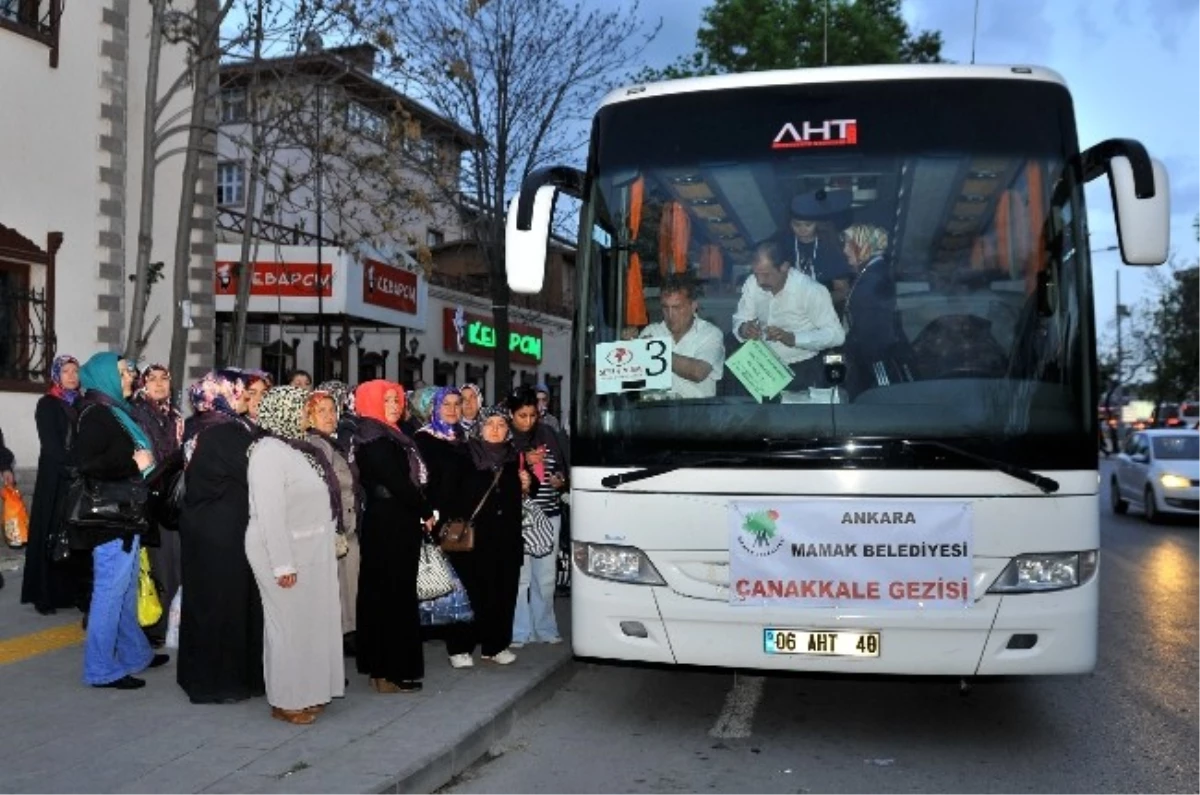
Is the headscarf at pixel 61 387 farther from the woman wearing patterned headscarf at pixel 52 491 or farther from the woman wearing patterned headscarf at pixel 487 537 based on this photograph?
the woman wearing patterned headscarf at pixel 487 537

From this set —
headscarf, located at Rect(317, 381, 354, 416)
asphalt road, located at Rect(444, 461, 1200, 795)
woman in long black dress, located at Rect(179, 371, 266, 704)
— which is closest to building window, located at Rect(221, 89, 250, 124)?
headscarf, located at Rect(317, 381, 354, 416)

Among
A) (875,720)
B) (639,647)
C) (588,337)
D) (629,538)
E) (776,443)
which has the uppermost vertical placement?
(588,337)

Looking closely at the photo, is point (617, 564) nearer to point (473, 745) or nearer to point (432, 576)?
point (473, 745)

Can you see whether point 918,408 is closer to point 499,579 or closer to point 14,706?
point 499,579

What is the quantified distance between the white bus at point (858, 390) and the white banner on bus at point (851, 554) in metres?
0.01

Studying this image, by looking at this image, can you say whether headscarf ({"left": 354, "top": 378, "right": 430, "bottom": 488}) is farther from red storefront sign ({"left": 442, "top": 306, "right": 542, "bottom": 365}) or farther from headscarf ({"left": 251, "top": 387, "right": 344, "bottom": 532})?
red storefront sign ({"left": 442, "top": 306, "right": 542, "bottom": 365})

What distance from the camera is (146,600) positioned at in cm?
778

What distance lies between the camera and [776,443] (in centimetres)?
602

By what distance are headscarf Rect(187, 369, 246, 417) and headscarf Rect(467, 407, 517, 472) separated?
1.69m

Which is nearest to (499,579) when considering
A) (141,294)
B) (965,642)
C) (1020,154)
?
(965,642)

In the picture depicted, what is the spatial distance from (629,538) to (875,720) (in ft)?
6.37

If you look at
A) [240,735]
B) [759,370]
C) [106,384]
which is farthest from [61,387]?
[759,370]

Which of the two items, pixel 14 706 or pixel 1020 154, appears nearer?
pixel 1020 154

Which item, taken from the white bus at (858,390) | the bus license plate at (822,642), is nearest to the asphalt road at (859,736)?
the bus license plate at (822,642)
